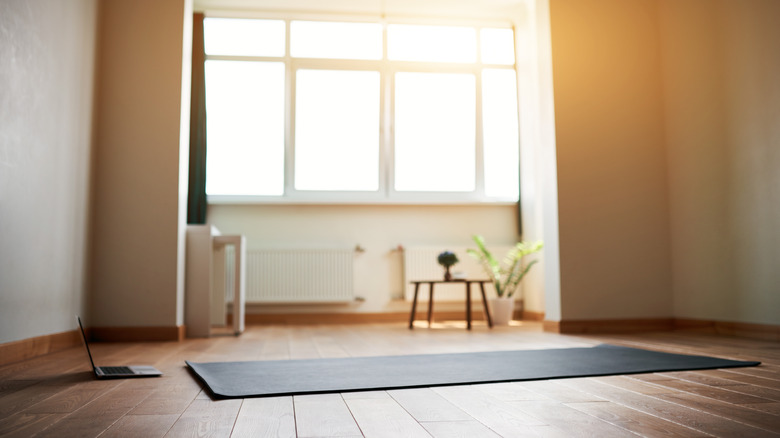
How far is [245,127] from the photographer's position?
6070 mm

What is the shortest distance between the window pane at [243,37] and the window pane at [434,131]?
125 cm

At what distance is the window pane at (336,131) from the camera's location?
612cm

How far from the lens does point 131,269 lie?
13.6 feet

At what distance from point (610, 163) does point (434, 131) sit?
2039mm

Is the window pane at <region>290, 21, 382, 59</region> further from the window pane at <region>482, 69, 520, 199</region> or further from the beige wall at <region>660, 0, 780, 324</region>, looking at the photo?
the beige wall at <region>660, 0, 780, 324</region>

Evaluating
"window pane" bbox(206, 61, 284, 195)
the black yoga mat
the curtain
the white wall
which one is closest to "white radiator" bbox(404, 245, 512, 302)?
"window pane" bbox(206, 61, 284, 195)

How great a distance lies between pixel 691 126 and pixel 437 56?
267 centimetres

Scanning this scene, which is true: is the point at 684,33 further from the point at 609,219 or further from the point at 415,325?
the point at 415,325

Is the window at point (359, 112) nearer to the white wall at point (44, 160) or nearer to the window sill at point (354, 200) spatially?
the window sill at point (354, 200)

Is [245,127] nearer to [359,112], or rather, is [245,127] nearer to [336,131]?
[336,131]

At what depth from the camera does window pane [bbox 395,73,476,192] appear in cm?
625

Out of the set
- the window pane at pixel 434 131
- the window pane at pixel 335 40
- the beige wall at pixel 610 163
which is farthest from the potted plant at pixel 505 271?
the window pane at pixel 335 40

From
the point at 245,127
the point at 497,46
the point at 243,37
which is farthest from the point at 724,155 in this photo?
the point at 243,37

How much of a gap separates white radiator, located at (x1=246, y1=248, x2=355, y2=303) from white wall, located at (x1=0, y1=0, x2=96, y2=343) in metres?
1.93
